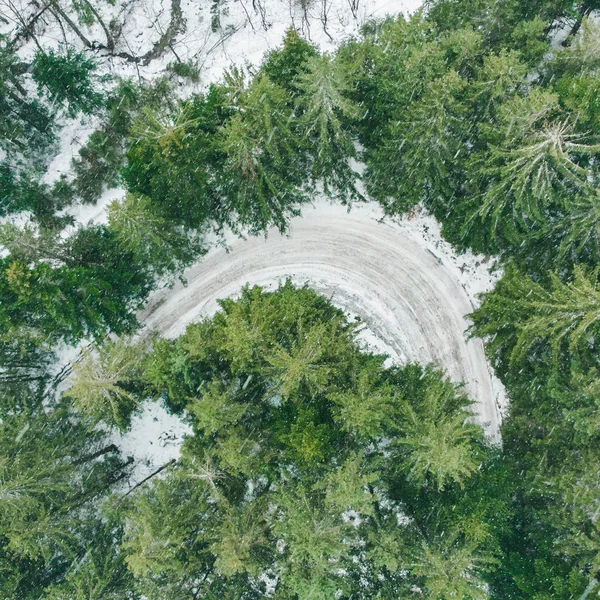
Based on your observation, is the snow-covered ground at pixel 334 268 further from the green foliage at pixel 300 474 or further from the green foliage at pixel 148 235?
the green foliage at pixel 300 474

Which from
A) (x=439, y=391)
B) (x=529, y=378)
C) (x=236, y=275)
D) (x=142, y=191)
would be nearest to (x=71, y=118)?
(x=142, y=191)

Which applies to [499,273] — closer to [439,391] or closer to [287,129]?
[439,391]

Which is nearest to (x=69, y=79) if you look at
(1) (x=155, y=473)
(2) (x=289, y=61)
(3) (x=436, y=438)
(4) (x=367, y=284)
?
(2) (x=289, y=61)

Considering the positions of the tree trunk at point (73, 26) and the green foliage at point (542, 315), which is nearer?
the green foliage at point (542, 315)

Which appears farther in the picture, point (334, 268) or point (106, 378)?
point (334, 268)

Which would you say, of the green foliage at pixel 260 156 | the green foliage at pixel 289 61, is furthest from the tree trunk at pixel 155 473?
the green foliage at pixel 289 61

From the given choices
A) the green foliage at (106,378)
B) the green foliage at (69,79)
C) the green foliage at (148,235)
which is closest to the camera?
the green foliage at (106,378)

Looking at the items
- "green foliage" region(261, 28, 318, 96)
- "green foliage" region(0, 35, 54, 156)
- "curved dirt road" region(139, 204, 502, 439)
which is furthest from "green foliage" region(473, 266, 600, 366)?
"green foliage" region(0, 35, 54, 156)

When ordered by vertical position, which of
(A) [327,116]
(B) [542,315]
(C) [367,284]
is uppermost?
(A) [327,116]

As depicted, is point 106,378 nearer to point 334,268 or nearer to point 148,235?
point 148,235
